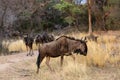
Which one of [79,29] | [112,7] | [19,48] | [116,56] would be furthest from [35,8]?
[116,56]

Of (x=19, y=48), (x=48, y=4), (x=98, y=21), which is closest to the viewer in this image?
(x=19, y=48)

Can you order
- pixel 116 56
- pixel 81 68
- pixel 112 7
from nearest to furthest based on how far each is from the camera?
pixel 81 68 → pixel 116 56 → pixel 112 7

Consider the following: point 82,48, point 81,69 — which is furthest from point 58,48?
point 81,69

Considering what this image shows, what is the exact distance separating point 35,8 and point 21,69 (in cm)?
2457

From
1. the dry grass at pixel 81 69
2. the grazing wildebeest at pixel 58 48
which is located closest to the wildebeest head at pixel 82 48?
the grazing wildebeest at pixel 58 48

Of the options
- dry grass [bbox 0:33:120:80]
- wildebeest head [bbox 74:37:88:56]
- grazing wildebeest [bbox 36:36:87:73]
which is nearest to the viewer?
dry grass [bbox 0:33:120:80]

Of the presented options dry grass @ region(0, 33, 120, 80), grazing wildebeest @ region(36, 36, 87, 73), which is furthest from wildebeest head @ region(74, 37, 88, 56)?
dry grass @ region(0, 33, 120, 80)

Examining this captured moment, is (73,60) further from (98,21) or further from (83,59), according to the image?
(98,21)

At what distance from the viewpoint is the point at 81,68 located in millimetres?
12391

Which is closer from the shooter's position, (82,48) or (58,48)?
(58,48)

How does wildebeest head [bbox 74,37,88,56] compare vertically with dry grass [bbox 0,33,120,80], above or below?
above

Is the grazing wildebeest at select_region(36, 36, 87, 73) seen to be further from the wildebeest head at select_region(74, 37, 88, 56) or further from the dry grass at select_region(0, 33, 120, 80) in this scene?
the dry grass at select_region(0, 33, 120, 80)

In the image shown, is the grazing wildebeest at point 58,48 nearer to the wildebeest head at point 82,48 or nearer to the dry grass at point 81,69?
the wildebeest head at point 82,48

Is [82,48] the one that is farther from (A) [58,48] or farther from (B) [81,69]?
(B) [81,69]
